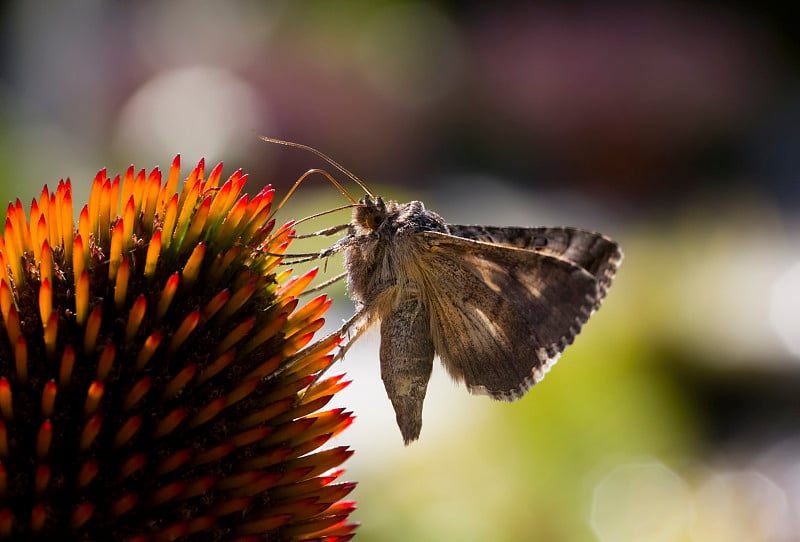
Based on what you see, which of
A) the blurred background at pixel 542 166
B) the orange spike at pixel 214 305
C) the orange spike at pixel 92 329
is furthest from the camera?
the blurred background at pixel 542 166

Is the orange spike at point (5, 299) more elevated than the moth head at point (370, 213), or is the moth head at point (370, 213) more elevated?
the moth head at point (370, 213)

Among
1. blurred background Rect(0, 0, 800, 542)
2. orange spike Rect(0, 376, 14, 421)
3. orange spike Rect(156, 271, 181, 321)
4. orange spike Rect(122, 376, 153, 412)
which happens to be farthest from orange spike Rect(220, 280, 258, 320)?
blurred background Rect(0, 0, 800, 542)

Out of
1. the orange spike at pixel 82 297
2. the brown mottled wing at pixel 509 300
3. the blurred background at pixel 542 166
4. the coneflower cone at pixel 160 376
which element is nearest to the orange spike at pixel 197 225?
the coneflower cone at pixel 160 376

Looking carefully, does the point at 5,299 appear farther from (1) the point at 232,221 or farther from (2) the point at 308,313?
(2) the point at 308,313

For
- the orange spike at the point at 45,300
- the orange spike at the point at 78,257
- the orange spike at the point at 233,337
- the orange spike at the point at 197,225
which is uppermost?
the orange spike at the point at 197,225

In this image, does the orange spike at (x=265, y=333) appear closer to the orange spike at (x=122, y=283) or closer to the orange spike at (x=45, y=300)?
the orange spike at (x=122, y=283)

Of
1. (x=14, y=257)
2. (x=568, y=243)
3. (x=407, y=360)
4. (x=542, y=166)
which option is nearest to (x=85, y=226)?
(x=14, y=257)
